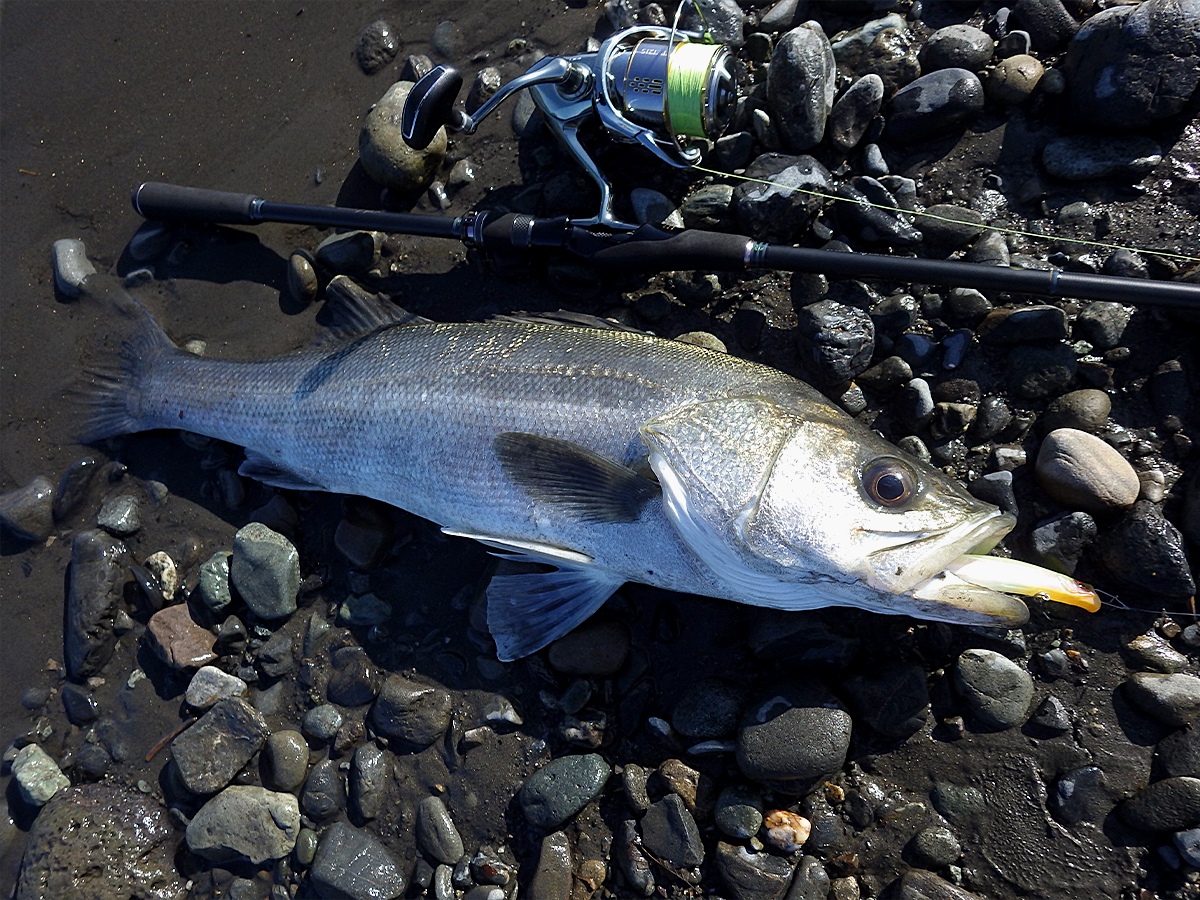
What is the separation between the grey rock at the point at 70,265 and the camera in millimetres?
4082

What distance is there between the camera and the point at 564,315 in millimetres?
3293

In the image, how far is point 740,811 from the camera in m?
2.91

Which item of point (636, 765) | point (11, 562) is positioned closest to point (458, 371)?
point (636, 765)

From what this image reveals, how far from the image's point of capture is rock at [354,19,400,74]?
4.15 metres

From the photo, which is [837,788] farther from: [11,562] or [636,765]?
[11,562]

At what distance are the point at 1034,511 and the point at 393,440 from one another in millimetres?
Result: 3082

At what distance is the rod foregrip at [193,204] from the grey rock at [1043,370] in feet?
13.8

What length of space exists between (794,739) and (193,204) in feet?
14.3

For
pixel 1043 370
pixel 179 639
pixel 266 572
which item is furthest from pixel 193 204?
pixel 1043 370

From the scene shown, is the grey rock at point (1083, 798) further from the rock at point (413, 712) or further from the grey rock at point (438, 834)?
the rock at point (413, 712)

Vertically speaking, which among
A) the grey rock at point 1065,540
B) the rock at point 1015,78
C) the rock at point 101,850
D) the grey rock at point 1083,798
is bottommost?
the rock at point 101,850

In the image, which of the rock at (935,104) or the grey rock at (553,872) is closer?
the grey rock at (553,872)

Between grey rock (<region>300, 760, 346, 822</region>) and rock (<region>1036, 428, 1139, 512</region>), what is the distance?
3.79 meters

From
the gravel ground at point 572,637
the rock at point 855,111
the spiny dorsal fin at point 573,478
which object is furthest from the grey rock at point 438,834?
the rock at point 855,111
